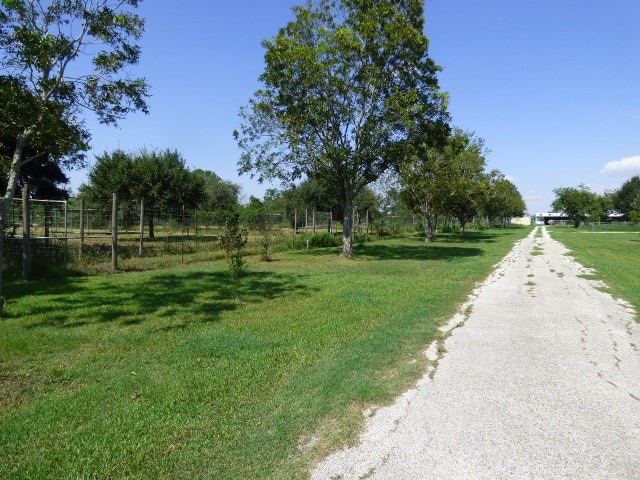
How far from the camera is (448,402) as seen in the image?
4.12m

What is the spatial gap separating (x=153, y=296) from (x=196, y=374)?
5.01 meters

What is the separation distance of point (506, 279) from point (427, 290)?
3.53 metres

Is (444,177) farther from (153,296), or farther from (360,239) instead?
(153,296)

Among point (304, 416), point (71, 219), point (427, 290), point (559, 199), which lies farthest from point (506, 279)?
point (559, 199)

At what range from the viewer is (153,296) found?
9.34m

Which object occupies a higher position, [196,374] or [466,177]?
[466,177]

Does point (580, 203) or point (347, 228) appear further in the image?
point (580, 203)

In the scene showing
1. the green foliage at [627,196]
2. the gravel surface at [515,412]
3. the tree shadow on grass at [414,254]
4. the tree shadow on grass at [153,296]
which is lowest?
the gravel surface at [515,412]

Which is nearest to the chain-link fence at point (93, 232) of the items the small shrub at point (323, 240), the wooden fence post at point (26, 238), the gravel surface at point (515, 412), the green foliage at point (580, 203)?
the wooden fence post at point (26, 238)

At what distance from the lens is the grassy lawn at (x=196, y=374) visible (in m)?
3.21

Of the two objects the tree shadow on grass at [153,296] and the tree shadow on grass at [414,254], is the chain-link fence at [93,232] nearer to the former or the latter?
the tree shadow on grass at [153,296]

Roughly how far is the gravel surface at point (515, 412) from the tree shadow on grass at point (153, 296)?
14.0ft

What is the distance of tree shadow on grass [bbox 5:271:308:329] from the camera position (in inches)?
293

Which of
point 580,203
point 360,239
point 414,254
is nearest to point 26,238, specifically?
point 414,254
